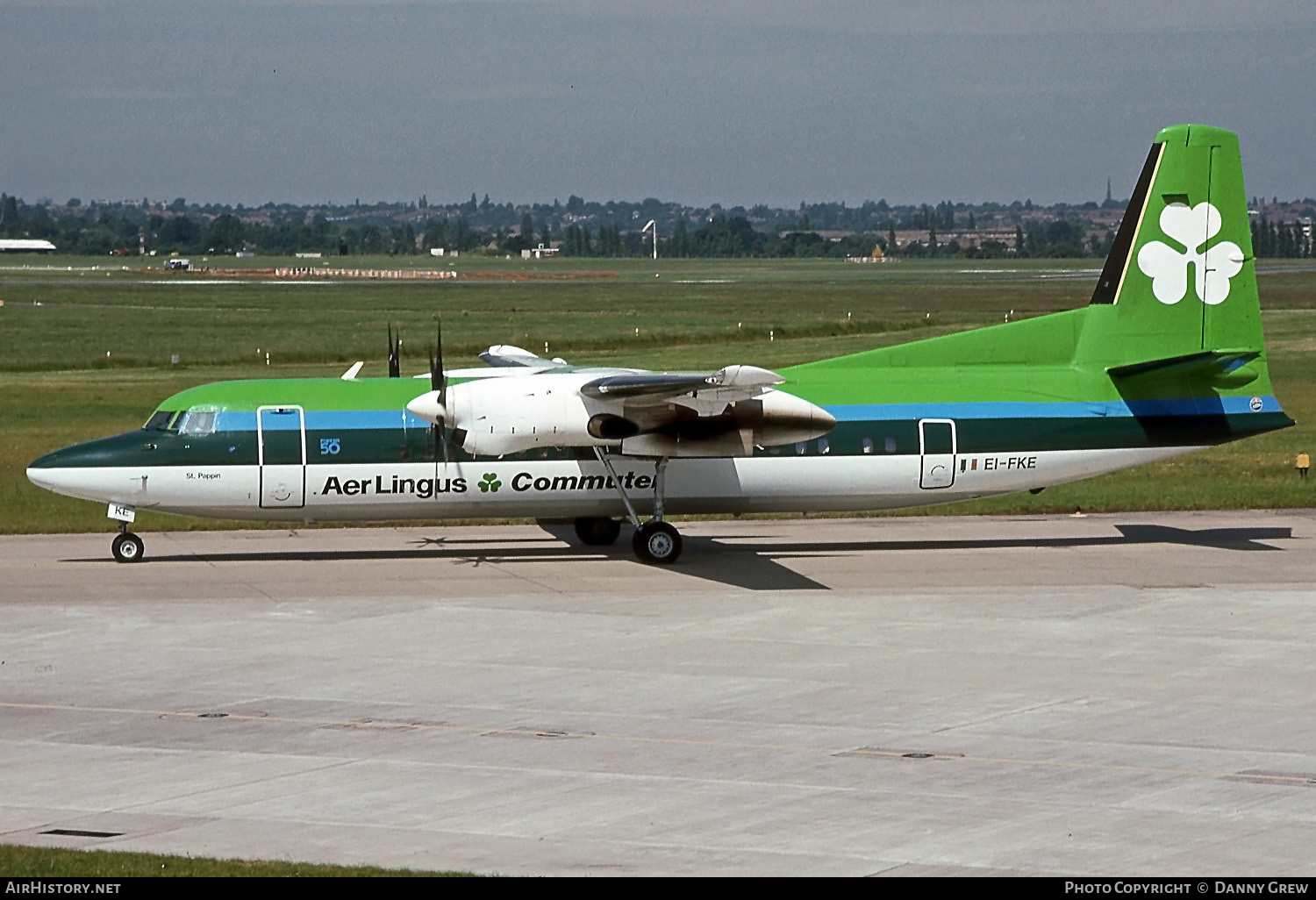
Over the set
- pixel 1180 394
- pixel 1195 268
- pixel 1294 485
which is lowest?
pixel 1294 485

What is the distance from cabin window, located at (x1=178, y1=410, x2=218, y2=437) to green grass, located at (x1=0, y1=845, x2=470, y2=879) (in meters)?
14.1

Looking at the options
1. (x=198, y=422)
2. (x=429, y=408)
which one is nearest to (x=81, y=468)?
(x=198, y=422)

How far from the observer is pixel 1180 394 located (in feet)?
88.4

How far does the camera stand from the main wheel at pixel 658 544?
26.1 m

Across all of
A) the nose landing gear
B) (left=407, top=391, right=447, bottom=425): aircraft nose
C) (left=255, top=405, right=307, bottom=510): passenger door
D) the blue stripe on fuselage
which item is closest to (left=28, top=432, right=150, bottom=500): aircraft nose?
the nose landing gear

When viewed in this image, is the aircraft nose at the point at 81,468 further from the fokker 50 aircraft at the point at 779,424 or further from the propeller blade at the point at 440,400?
the propeller blade at the point at 440,400

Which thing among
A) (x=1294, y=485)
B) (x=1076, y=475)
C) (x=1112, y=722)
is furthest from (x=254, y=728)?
(x=1294, y=485)

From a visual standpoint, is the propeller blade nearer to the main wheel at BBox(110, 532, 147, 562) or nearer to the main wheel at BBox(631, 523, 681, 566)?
the main wheel at BBox(631, 523, 681, 566)

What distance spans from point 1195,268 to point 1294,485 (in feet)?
31.3

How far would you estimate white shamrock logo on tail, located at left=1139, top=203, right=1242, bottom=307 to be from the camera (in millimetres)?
27391

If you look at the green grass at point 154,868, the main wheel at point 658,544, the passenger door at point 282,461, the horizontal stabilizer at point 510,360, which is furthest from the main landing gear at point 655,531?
the green grass at point 154,868

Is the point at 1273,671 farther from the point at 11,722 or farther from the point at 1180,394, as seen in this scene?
the point at 11,722

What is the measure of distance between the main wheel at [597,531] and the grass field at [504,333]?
759cm

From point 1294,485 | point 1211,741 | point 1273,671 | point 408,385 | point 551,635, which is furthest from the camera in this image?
point 1294,485
